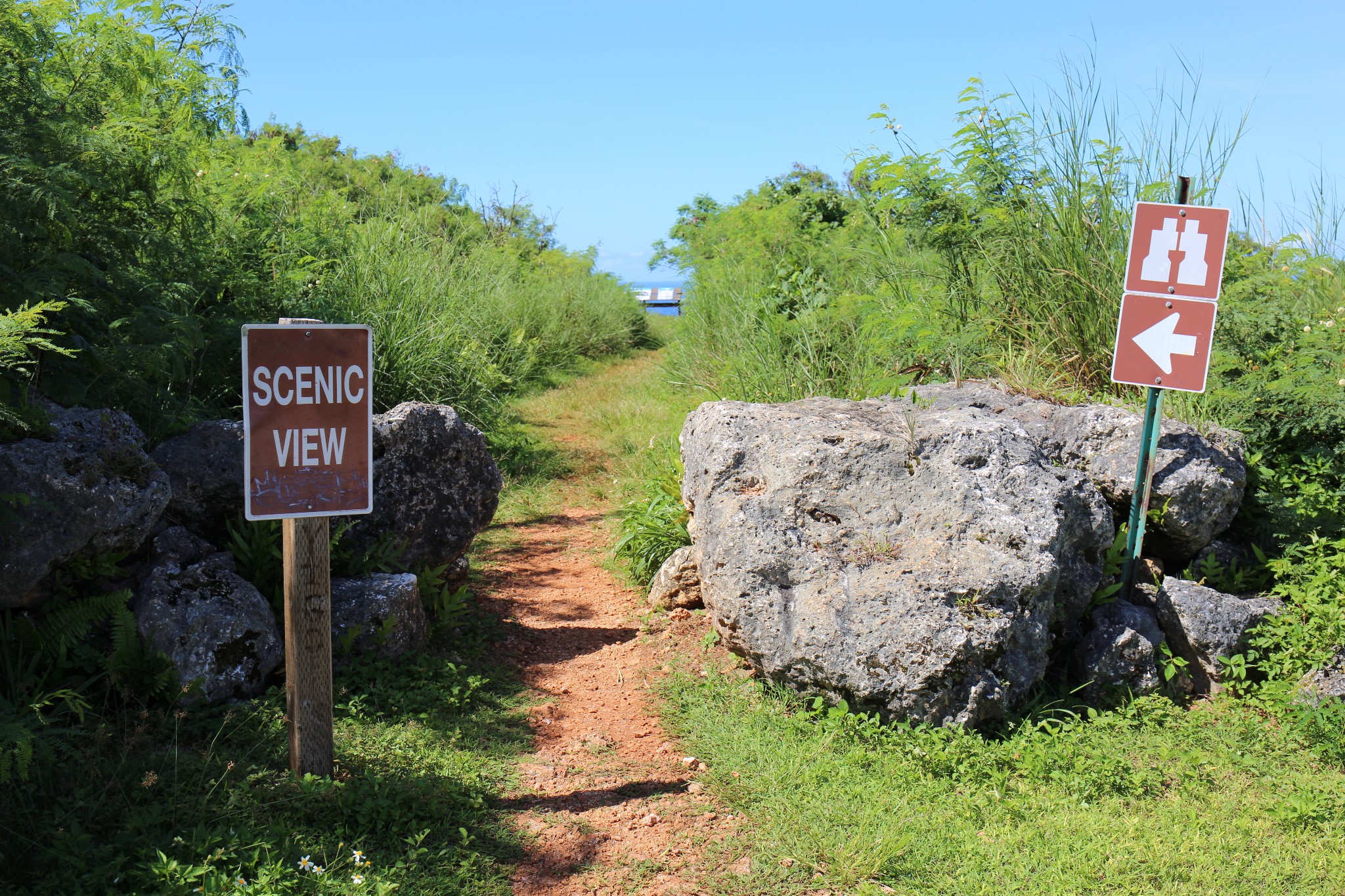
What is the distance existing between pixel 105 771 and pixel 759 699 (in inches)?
102

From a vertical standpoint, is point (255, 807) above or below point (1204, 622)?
below

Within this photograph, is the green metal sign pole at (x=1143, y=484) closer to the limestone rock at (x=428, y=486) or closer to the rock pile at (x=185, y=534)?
the limestone rock at (x=428, y=486)

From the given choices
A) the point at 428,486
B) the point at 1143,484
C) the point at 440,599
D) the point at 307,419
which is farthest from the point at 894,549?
the point at 307,419

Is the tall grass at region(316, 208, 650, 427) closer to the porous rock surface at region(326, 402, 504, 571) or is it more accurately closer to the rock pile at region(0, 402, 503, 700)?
the porous rock surface at region(326, 402, 504, 571)

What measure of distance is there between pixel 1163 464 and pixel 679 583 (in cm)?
270

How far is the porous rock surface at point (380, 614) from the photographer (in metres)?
4.35

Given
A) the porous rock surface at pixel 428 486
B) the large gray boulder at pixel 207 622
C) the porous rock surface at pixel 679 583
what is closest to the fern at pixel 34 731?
the large gray boulder at pixel 207 622

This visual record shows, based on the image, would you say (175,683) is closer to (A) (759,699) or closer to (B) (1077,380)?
(A) (759,699)

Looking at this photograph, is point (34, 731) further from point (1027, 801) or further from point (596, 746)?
point (1027, 801)

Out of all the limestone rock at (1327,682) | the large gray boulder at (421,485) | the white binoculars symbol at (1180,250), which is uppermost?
the white binoculars symbol at (1180,250)

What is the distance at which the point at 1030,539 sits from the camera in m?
4.22

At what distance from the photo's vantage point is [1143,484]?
4703 mm

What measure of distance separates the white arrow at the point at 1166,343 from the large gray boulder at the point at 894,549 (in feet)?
2.21

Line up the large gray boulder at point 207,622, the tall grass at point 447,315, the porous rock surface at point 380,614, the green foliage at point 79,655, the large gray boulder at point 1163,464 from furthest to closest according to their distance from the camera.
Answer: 1. the tall grass at point 447,315
2. the large gray boulder at point 1163,464
3. the porous rock surface at point 380,614
4. the large gray boulder at point 207,622
5. the green foliage at point 79,655
